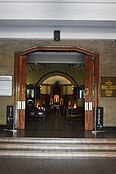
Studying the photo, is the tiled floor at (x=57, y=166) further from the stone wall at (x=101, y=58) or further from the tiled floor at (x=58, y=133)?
the stone wall at (x=101, y=58)

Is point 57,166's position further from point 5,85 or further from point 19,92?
point 5,85

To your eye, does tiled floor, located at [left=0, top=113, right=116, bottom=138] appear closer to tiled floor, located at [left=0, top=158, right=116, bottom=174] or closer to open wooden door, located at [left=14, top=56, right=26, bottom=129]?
open wooden door, located at [left=14, top=56, right=26, bottom=129]

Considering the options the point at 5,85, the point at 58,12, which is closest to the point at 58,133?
the point at 5,85

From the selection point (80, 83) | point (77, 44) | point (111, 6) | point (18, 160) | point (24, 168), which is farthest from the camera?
point (80, 83)

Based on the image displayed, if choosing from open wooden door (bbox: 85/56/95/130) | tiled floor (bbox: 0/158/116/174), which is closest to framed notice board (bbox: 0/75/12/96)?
open wooden door (bbox: 85/56/95/130)

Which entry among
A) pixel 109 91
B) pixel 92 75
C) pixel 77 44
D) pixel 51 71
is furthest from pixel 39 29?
pixel 51 71

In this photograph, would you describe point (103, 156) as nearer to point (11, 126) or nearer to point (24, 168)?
point (24, 168)

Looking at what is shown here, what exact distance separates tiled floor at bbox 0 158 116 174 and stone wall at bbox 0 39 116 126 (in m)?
3.32

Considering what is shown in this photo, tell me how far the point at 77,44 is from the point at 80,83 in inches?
494

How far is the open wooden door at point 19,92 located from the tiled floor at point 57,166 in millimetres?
3210

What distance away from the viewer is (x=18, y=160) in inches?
259

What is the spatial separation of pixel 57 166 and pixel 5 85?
15.3ft

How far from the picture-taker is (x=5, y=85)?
9.88 m

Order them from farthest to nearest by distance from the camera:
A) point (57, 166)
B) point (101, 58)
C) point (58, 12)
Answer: point (101, 58), point (58, 12), point (57, 166)
